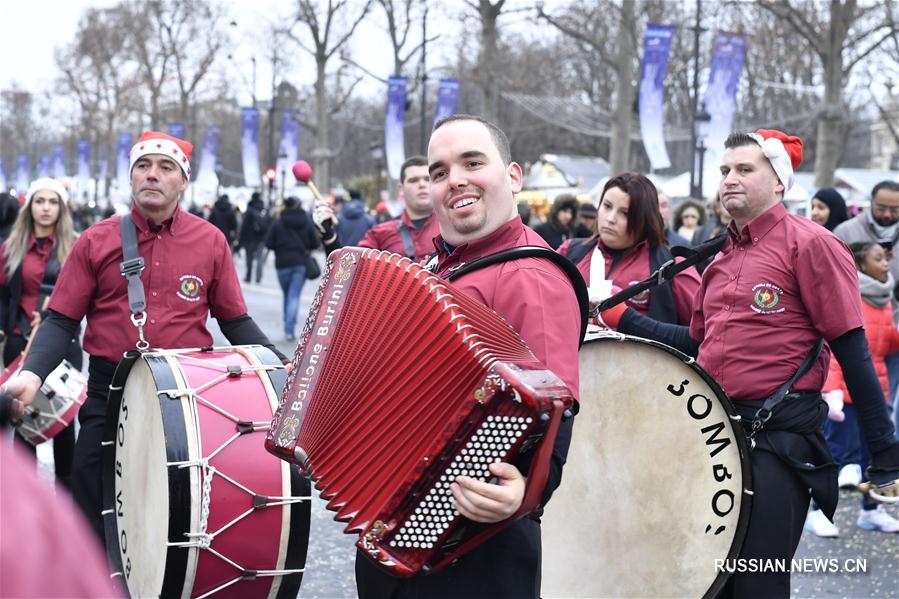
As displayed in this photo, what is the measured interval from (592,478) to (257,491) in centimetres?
126

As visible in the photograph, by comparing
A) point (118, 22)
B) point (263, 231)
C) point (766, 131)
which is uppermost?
point (118, 22)

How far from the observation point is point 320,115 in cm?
3959

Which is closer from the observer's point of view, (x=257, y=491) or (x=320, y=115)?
(x=257, y=491)

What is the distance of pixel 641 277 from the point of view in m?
5.12

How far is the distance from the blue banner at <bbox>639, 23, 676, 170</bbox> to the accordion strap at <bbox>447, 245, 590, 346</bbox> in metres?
18.8

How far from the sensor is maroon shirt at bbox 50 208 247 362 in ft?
15.0

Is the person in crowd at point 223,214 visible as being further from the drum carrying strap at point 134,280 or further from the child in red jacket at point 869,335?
the drum carrying strap at point 134,280

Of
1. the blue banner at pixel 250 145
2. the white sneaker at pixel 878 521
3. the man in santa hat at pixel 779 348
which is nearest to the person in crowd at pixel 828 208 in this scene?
the white sneaker at pixel 878 521

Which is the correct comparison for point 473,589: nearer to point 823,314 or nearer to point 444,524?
point 444,524

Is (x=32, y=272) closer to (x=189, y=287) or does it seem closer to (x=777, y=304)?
(x=189, y=287)

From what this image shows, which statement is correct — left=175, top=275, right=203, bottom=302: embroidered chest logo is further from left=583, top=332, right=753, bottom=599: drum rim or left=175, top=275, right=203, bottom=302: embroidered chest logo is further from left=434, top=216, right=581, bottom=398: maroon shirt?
left=434, top=216, right=581, bottom=398: maroon shirt

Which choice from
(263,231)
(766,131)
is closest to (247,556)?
(766,131)

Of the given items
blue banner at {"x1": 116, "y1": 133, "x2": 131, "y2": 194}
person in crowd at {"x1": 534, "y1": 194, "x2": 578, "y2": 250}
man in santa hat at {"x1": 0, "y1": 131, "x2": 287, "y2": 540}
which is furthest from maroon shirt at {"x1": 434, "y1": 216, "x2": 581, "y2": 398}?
blue banner at {"x1": 116, "y1": 133, "x2": 131, "y2": 194}

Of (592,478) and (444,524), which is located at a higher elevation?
(444,524)
